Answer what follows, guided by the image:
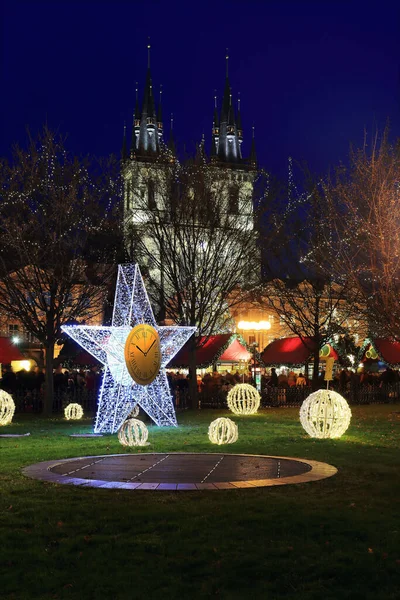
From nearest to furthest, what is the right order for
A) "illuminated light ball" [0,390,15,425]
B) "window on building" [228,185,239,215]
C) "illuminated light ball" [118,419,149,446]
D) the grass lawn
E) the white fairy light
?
the grass lawn → "illuminated light ball" [118,419,149,446] → the white fairy light → "illuminated light ball" [0,390,15,425] → "window on building" [228,185,239,215]

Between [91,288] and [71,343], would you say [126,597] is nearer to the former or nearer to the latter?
[91,288]

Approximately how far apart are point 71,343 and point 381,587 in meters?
33.6

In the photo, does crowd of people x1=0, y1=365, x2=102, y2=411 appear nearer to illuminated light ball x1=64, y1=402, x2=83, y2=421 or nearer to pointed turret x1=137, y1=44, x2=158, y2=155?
illuminated light ball x1=64, y1=402, x2=83, y2=421

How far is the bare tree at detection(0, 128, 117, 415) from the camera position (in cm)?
2797

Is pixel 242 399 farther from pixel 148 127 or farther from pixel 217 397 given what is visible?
pixel 148 127

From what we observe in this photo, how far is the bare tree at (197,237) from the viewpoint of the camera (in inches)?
1315

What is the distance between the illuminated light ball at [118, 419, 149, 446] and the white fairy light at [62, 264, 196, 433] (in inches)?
167

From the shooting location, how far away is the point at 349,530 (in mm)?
8570

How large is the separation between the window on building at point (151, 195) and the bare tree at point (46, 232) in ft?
13.4

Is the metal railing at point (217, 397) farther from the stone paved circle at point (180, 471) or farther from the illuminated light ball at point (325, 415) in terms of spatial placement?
the stone paved circle at point (180, 471)

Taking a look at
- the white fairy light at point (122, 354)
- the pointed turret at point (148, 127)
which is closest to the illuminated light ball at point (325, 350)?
the white fairy light at point (122, 354)

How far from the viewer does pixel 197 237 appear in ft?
111

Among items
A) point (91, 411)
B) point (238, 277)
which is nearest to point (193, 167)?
point (238, 277)

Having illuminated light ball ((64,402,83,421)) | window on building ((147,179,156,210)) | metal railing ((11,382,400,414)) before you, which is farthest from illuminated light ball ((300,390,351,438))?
window on building ((147,179,156,210))
